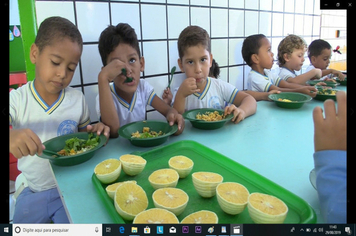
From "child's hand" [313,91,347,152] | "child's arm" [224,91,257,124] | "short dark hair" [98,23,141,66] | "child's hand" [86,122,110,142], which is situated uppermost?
"short dark hair" [98,23,141,66]

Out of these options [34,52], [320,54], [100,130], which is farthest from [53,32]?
[320,54]

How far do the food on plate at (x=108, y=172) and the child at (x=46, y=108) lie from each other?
21cm

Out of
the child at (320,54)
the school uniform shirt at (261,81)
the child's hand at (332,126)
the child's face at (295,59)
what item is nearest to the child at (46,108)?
the child's hand at (332,126)

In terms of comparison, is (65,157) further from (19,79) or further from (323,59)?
(323,59)

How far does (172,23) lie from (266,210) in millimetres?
1004

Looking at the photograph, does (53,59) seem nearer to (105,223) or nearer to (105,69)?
(105,69)

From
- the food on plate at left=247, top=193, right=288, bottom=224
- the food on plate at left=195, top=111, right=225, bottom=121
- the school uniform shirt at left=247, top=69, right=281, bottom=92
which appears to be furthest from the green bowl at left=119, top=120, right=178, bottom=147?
the school uniform shirt at left=247, top=69, right=281, bottom=92

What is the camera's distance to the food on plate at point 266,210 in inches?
14.1

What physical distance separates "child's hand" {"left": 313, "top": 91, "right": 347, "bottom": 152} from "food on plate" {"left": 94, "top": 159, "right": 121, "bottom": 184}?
1.27ft

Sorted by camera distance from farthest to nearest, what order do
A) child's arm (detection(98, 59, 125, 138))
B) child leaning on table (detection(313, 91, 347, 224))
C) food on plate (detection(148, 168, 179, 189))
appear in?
child's arm (detection(98, 59, 125, 138))
food on plate (detection(148, 168, 179, 189))
child leaning on table (detection(313, 91, 347, 224))

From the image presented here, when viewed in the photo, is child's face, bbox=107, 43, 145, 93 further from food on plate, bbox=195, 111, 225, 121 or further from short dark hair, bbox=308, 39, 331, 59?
short dark hair, bbox=308, 39, 331, 59

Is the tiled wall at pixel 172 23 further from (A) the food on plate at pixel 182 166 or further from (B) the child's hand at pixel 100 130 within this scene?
(A) the food on plate at pixel 182 166

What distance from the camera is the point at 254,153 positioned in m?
0.62

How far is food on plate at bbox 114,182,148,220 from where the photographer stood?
1.28ft
